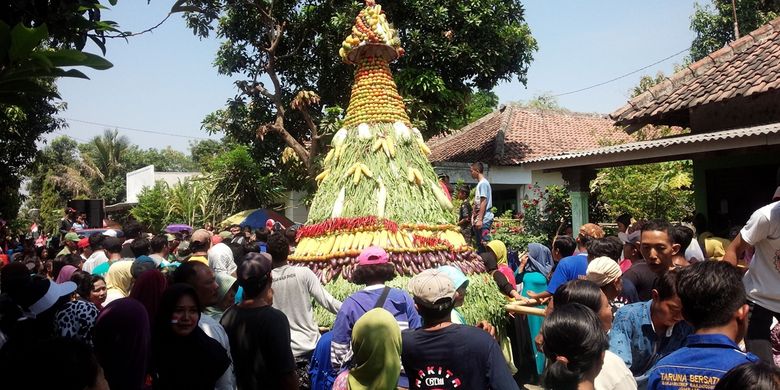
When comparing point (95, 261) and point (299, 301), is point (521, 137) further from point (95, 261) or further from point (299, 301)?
point (299, 301)

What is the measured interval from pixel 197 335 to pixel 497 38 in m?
12.2

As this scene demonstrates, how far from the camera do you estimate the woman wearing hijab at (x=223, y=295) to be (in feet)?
13.7

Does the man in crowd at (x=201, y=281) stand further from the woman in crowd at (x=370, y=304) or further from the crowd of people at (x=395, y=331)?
the woman in crowd at (x=370, y=304)

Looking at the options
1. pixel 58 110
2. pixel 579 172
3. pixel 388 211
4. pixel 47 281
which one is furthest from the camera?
pixel 58 110

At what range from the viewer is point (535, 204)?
508 inches

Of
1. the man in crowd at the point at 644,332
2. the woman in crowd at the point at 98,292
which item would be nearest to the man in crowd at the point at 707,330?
the man in crowd at the point at 644,332

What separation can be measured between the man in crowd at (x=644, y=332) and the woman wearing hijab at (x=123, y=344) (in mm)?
2463

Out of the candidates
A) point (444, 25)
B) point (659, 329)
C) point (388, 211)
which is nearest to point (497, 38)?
point (444, 25)

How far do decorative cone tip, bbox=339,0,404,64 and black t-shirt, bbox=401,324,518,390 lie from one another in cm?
395

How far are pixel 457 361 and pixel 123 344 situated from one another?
1.67 m

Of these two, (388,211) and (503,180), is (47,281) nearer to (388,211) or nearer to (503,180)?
(388,211)

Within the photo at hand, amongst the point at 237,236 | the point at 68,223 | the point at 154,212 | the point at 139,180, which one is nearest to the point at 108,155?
the point at 139,180

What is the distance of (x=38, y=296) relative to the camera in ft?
11.0

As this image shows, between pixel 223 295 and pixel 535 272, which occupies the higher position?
pixel 223 295
